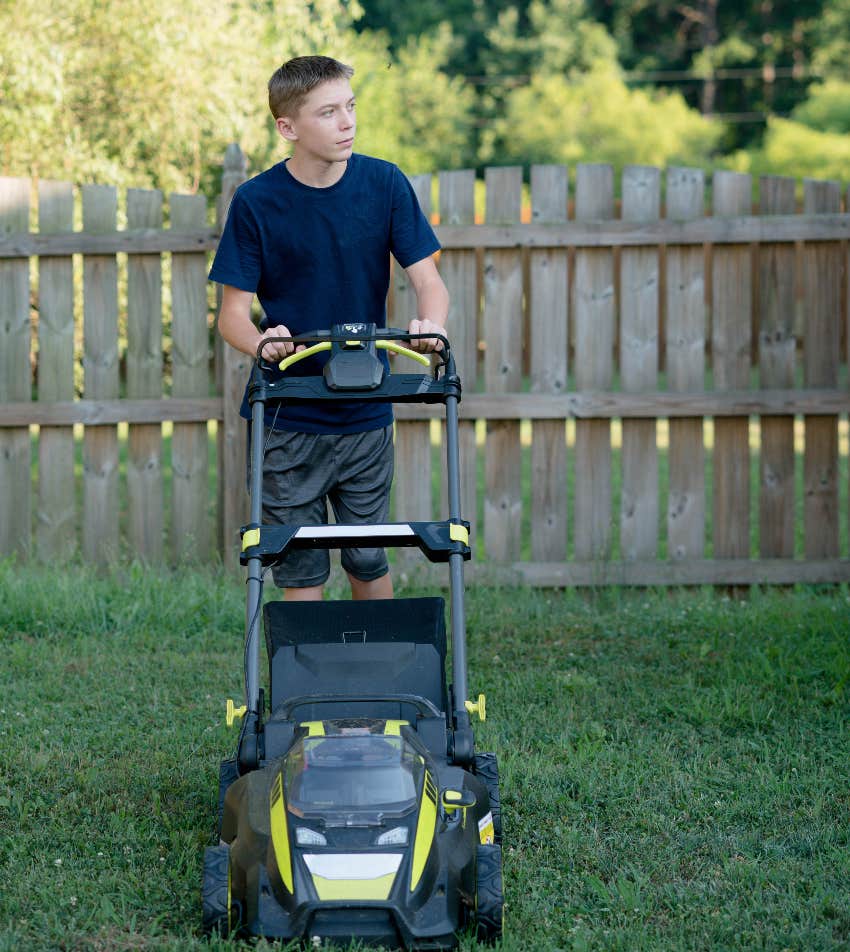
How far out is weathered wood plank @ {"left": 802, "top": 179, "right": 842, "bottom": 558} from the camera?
586 cm

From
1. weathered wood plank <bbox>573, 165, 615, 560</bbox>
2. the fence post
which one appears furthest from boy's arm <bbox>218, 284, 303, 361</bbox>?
weathered wood plank <bbox>573, 165, 615, 560</bbox>

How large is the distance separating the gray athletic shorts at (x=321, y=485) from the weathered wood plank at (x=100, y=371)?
2.35m

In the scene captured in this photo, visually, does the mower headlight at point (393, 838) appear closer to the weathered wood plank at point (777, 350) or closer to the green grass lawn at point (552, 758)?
the green grass lawn at point (552, 758)

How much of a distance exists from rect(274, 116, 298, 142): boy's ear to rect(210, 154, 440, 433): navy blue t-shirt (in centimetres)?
9

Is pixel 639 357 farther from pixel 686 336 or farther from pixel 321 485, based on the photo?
pixel 321 485

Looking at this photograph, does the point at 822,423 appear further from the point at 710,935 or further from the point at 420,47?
the point at 420,47

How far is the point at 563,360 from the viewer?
5.92 metres

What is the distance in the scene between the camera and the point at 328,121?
3424mm

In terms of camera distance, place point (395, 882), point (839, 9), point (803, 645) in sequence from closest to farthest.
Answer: point (395, 882)
point (803, 645)
point (839, 9)

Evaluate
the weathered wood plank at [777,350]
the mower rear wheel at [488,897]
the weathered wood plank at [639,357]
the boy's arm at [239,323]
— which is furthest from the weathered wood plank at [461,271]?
the mower rear wheel at [488,897]

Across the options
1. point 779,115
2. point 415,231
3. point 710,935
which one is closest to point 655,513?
point 415,231

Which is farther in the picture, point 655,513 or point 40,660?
point 655,513

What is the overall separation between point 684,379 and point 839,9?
36.2 meters

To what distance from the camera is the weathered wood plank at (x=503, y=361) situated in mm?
5887
